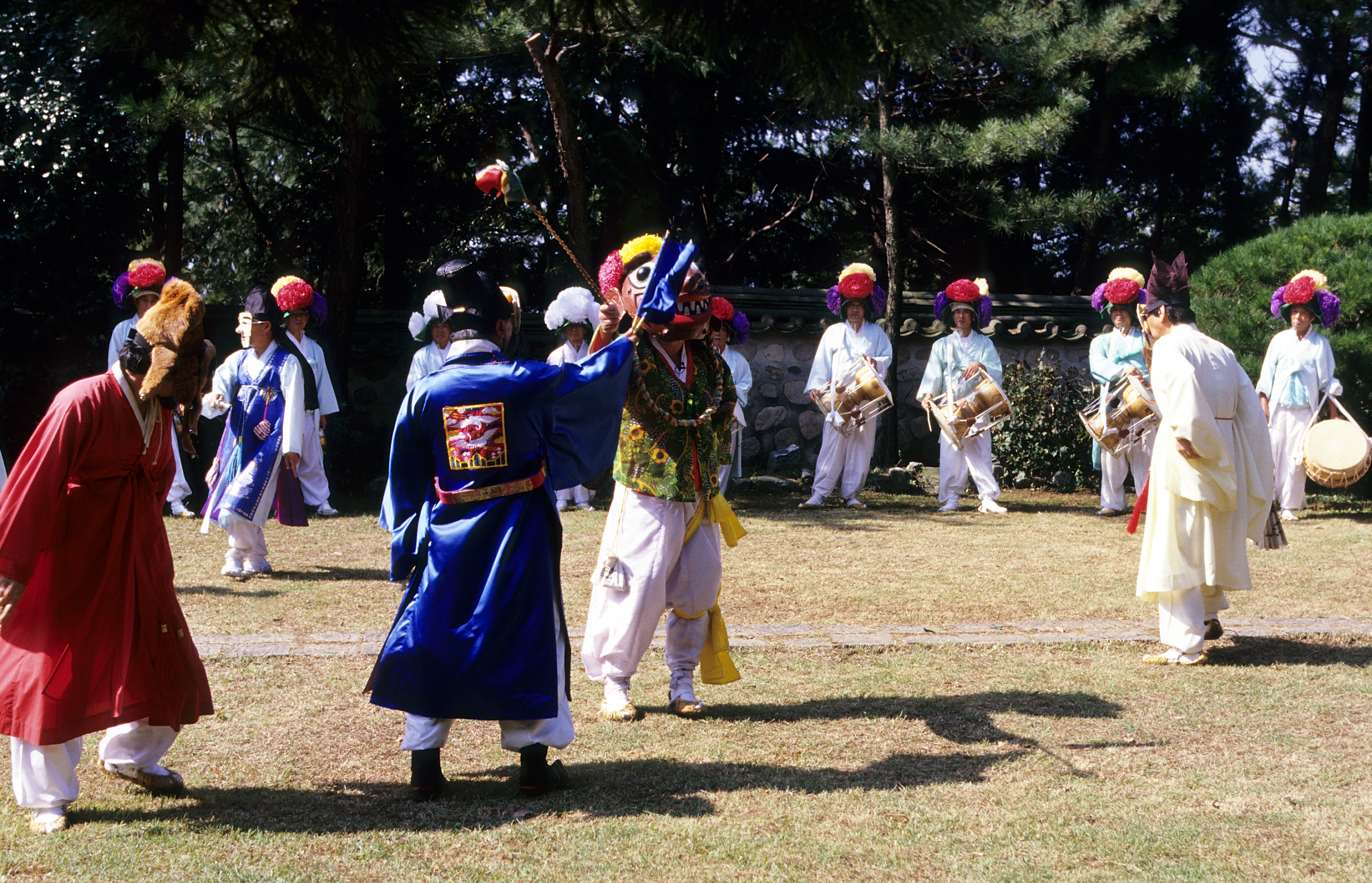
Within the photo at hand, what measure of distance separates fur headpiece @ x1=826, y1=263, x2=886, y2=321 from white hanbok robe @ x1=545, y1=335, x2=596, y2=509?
2247 millimetres

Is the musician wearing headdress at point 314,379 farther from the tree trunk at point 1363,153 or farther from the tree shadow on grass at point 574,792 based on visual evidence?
the tree trunk at point 1363,153

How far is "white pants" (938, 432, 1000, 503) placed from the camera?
1051cm

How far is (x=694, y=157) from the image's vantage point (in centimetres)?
1294

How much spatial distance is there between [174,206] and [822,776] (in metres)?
10.5

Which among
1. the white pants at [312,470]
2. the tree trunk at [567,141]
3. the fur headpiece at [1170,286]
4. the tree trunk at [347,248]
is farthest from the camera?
the tree trunk at [347,248]

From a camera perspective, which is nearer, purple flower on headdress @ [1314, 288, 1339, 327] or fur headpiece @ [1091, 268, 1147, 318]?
fur headpiece @ [1091, 268, 1147, 318]

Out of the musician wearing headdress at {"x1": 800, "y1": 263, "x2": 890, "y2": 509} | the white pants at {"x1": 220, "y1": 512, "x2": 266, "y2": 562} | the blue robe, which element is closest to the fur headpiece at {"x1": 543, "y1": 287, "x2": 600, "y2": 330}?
the blue robe

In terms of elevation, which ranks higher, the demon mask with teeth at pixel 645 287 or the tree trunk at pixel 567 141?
the tree trunk at pixel 567 141

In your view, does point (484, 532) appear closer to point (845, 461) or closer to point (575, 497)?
point (575, 497)

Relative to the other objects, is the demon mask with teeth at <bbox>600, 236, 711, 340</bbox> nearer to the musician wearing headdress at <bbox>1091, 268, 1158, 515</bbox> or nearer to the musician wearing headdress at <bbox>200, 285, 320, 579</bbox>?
the musician wearing headdress at <bbox>200, 285, 320, 579</bbox>

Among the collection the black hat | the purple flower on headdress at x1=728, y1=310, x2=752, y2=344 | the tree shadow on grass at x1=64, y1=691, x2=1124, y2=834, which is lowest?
the tree shadow on grass at x1=64, y1=691, x2=1124, y2=834

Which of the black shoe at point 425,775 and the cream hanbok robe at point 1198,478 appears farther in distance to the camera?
the cream hanbok robe at point 1198,478

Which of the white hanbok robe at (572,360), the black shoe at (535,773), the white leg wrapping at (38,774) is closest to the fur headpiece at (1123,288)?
the white hanbok robe at (572,360)

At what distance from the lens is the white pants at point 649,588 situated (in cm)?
428
